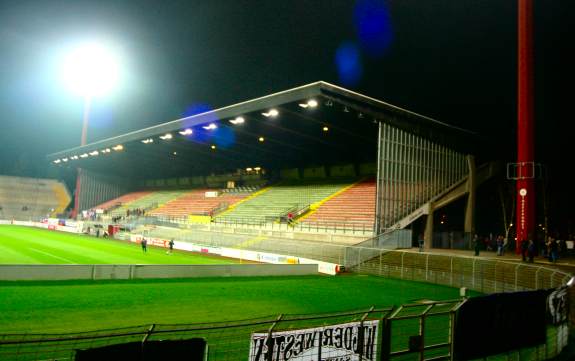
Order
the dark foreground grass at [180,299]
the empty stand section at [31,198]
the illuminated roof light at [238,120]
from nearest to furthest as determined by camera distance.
A: the dark foreground grass at [180,299] → the illuminated roof light at [238,120] → the empty stand section at [31,198]

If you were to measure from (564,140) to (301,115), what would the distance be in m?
23.5

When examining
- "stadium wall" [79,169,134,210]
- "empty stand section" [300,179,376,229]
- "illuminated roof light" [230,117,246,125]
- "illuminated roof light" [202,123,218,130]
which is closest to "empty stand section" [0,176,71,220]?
"stadium wall" [79,169,134,210]

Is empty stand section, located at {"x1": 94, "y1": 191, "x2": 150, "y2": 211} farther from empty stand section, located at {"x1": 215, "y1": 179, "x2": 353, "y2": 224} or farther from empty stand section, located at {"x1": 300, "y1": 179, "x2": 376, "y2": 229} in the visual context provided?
empty stand section, located at {"x1": 300, "y1": 179, "x2": 376, "y2": 229}

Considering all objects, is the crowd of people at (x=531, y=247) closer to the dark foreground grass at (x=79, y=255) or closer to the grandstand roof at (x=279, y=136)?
the grandstand roof at (x=279, y=136)

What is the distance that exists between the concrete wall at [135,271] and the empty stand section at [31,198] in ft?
180

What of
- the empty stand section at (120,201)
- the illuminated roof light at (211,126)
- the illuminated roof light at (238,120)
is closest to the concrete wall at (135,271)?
the illuminated roof light at (238,120)

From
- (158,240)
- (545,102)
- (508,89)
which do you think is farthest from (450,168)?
(158,240)

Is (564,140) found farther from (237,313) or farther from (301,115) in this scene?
(237,313)

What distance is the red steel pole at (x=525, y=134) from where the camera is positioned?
26.8m

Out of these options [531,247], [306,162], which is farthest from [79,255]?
[306,162]

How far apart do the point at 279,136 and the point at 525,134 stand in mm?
19209

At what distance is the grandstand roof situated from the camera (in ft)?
98.2

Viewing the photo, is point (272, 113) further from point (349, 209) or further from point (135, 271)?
point (135, 271)

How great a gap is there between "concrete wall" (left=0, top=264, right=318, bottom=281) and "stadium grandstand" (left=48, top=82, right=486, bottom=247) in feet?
30.8
